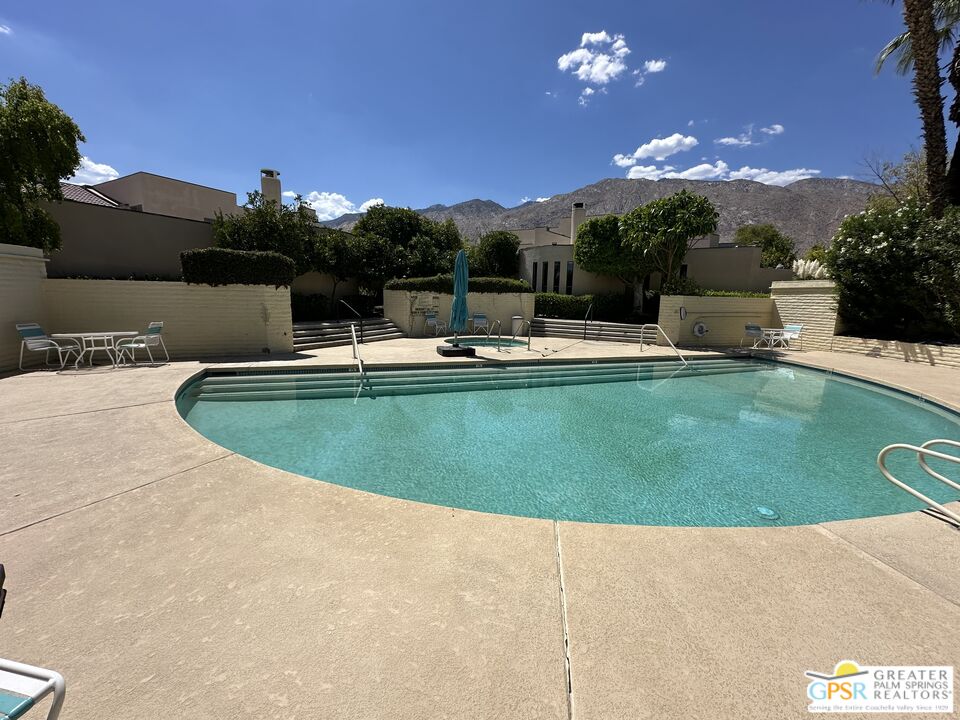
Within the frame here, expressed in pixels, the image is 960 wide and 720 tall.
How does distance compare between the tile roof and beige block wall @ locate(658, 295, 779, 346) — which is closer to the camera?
beige block wall @ locate(658, 295, 779, 346)

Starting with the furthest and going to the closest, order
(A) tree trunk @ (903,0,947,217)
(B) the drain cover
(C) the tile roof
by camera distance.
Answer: (C) the tile roof
(A) tree trunk @ (903,0,947,217)
(B) the drain cover

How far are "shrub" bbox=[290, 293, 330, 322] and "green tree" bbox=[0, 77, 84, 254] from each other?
6.54m

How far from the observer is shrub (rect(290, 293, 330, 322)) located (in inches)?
586

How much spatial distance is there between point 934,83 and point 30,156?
76.9 ft

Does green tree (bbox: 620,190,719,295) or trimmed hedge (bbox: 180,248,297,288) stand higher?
green tree (bbox: 620,190,719,295)

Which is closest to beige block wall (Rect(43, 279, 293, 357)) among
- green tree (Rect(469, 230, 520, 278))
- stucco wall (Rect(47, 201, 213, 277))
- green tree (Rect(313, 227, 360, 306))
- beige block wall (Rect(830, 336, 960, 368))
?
stucco wall (Rect(47, 201, 213, 277))

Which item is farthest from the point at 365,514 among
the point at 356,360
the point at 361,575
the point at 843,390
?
the point at 843,390

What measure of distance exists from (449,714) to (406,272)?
57.5 ft

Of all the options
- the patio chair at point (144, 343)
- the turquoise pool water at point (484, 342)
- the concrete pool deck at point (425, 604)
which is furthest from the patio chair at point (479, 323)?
the concrete pool deck at point (425, 604)

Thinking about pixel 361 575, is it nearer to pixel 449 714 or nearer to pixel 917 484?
pixel 449 714

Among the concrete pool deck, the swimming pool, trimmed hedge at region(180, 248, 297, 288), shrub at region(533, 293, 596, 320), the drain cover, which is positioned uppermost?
trimmed hedge at region(180, 248, 297, 288)

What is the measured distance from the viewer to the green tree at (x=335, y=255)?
51.4ft

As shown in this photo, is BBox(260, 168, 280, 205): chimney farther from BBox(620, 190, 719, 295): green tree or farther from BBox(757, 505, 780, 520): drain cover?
BBox(757, 505, 780, 520): drain cover

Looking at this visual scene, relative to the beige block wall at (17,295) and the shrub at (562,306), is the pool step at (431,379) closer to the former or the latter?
the beige block wall at (17,295)
